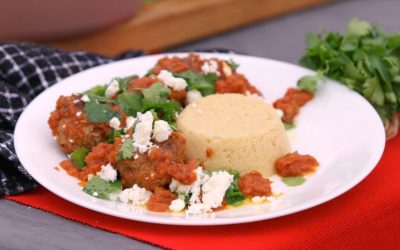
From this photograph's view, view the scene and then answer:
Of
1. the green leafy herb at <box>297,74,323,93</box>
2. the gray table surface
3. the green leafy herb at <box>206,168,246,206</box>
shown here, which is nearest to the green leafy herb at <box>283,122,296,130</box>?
the green leafy herb at <box>297,74,323,93</box>

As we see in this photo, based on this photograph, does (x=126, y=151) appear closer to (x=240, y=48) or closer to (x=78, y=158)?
(x=78, y=158)

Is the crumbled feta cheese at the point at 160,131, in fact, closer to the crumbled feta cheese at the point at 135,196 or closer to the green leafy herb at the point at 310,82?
the crumbled feta cheese at the point at 135,196

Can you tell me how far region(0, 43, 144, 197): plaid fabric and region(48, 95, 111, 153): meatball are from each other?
0.12 m

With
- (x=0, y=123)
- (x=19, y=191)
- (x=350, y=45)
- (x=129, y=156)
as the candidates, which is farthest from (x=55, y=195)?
(x=350, y=45)

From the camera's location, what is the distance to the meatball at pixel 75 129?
4.90 feet

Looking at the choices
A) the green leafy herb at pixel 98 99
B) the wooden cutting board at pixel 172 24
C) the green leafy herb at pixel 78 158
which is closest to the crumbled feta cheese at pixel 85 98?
the green leafy herb at pixel 98 99

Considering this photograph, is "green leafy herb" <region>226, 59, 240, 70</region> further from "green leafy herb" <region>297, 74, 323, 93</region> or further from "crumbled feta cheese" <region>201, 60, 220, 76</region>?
"green leafy herb" <region>297, 74, 323, 93</region>

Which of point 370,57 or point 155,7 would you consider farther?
point 155,7

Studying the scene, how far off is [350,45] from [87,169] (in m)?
0.73

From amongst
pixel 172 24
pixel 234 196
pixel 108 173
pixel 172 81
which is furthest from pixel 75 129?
pixel 172 24

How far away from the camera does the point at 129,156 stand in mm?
1344

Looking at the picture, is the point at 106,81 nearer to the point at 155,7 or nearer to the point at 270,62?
the point at 270,62

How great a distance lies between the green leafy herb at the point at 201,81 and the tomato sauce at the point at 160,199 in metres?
0.41

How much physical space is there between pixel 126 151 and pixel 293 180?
0.36 m
